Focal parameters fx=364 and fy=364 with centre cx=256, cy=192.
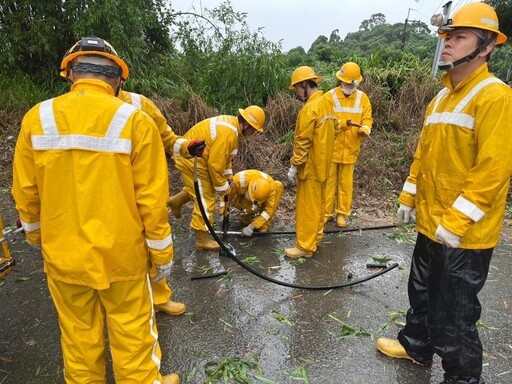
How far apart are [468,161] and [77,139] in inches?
81.6

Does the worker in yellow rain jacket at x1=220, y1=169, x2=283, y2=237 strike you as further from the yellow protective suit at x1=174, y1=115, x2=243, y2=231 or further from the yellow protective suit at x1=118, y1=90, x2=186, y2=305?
the yellow protective suit at x1=118, y1=90, x2=186, y2=305

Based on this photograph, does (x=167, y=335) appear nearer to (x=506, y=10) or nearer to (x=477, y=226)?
(x=477, y=226)

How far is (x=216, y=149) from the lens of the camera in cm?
410

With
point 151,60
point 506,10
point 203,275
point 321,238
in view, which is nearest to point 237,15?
point 151,60

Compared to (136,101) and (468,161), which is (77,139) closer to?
(136,101)

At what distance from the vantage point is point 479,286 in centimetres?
210

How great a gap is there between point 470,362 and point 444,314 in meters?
0.32

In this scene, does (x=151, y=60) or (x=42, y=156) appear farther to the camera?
(x=151, y=60)

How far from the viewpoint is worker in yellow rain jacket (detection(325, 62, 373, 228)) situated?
5285mm

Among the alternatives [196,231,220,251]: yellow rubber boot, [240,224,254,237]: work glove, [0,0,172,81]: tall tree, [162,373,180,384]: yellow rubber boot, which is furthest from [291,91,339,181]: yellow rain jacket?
[0,0,172,81]: tall tree

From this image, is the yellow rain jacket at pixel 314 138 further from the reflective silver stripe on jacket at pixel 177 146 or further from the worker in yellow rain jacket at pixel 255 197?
the reflective silver stripe on jacket at pixel 177 146

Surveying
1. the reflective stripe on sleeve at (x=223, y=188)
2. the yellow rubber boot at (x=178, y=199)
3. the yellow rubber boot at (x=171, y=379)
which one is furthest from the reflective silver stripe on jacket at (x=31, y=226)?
the yellow rubber boot at (x=178, y=199)

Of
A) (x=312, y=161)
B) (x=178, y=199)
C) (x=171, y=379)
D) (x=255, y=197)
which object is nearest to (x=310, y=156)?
(x=312, y=161)

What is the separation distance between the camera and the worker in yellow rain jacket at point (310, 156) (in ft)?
13.3
